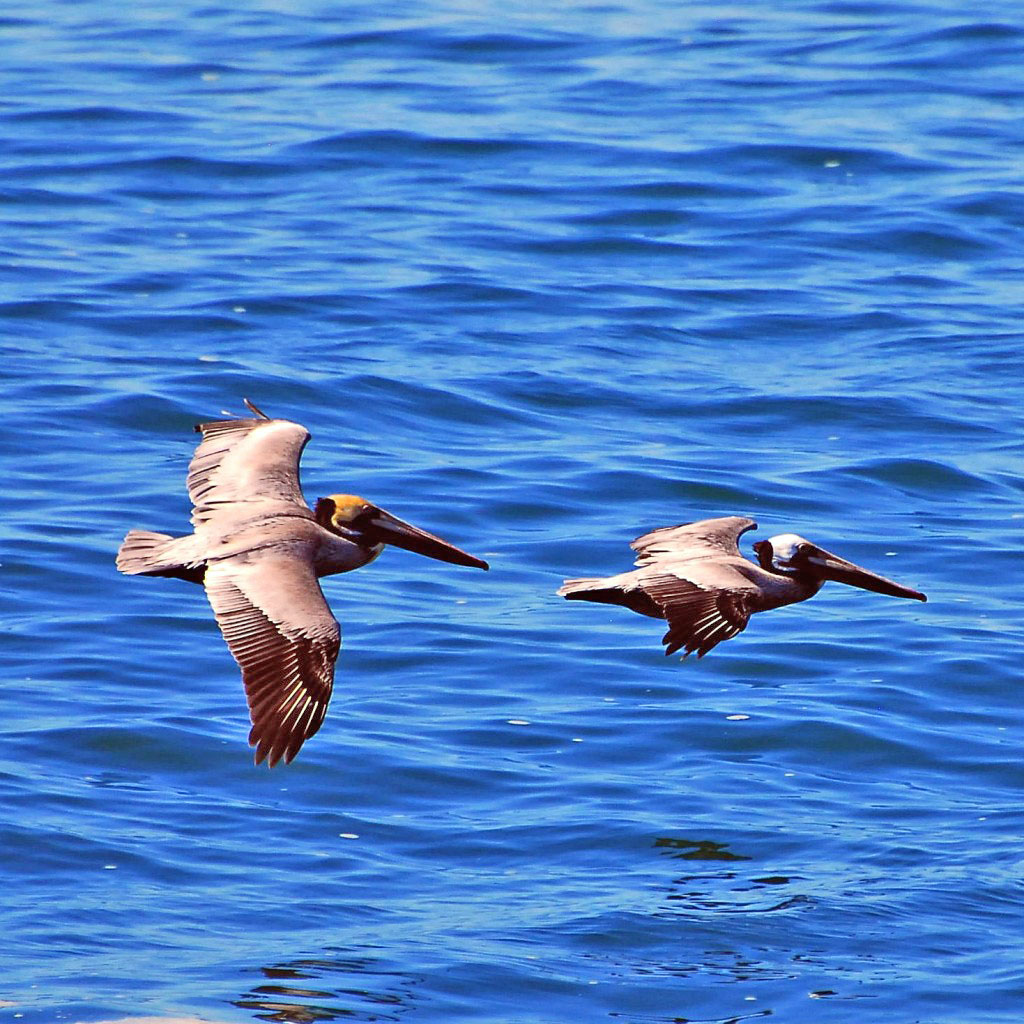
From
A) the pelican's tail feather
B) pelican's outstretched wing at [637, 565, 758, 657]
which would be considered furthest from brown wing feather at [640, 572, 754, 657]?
the pelican's tail feather

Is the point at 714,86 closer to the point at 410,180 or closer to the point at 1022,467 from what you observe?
the point at 410,180

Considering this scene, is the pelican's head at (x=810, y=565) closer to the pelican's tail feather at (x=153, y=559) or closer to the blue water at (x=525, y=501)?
the blue water at (x=525, y=501)

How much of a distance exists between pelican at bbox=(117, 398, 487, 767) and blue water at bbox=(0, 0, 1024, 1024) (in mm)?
1540

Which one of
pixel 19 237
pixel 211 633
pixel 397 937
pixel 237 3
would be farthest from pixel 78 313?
pixel 237 3

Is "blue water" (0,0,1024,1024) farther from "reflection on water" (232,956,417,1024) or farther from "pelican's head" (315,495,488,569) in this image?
"pelican's head" (315,495,488,569)

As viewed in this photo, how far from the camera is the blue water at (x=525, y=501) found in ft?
30.6

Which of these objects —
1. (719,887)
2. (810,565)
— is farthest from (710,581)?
(719,887)

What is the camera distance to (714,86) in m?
23.6

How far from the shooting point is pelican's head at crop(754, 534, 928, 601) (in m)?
9.05

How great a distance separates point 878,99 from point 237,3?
28.2 ft

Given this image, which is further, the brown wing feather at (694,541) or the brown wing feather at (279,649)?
the brown wing feather at (694,541)

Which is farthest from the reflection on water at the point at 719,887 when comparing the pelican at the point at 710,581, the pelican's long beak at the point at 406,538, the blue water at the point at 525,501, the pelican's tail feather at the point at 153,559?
the pelican's tail feather at the point at 153,559

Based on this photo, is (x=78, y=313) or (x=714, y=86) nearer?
(x=78, y=313)

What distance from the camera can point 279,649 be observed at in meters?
7.48
